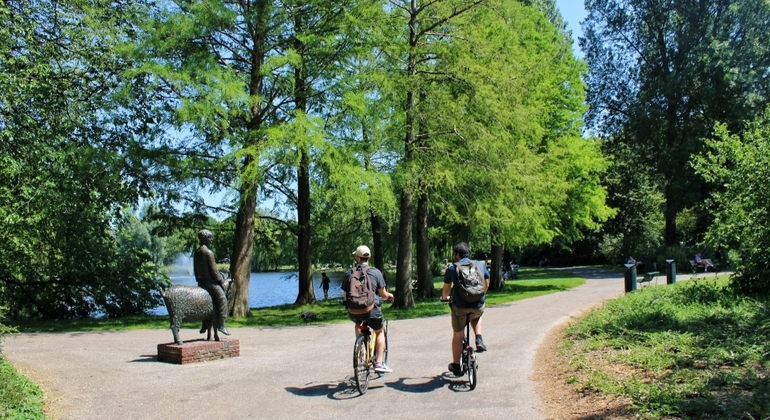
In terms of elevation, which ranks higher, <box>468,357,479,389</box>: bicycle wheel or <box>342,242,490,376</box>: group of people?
<box>342,242,490,376</box>: group of people

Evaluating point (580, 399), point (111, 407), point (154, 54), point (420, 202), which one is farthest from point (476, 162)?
point (111, 407)

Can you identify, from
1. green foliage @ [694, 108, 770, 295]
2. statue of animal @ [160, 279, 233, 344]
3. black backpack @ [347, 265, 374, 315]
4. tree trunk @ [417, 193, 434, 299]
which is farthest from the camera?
tree trunk @ [417, 193, 434, 299]

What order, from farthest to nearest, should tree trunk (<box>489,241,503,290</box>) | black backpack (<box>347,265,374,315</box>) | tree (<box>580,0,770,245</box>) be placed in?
tree (<box>580,0,770,245</box>)
tree trunk (<box>489,241,503,290</box>)
black backpack (<box>347,265,374,315</box>)

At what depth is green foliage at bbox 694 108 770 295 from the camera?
12367 mm

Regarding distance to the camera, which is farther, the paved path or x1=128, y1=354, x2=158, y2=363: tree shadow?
x1=128, y1=354, x2=158, y2=363: tree shadow

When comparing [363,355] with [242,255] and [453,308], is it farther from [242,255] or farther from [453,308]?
[242,255]

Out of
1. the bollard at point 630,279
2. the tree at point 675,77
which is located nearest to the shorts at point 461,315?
the bollard at point 630,279

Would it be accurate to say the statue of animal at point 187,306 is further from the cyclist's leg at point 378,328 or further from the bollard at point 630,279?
the bollard at point 630,279

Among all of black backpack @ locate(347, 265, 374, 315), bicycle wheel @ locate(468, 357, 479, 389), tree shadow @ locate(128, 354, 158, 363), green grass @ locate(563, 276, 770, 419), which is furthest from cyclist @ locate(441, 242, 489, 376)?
tree shadow @ locate(128, 354, 158, 363)

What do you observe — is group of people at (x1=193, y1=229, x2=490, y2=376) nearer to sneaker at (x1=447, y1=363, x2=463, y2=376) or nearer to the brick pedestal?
sneaker at (x1=447, y1=363, x2=463, y2=376)

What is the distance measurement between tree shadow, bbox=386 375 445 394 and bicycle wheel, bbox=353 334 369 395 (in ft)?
1.44

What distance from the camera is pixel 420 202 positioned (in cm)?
2062

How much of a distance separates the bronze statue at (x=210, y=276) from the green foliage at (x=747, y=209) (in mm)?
10515

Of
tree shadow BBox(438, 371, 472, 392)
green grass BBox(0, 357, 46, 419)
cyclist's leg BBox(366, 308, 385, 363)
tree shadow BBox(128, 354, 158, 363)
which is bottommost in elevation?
tree shadow BBox(438, 371, 472, 392)
